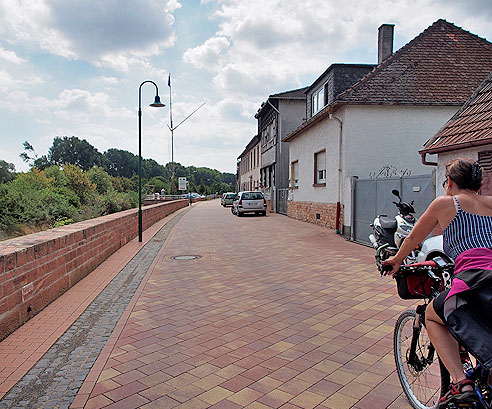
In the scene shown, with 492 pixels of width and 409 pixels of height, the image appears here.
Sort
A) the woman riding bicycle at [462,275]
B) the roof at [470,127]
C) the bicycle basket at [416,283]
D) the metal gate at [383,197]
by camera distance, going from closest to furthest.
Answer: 1. the woman riding bicycle at [462,275]
2. the bicycle basket at [416,283]
3. the roof at [470,127]
4. the metal gate at [383,197]

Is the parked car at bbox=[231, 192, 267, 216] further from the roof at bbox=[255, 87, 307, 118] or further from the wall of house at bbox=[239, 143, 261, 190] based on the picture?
the wall of house at bbox=[239, 143, 261, 190]

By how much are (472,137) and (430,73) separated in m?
8.98

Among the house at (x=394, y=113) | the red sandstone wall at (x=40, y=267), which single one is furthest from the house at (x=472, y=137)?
the red sandstone wall at (x=40, y=267)

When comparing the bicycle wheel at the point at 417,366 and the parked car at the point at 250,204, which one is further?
the parked car at the point at 250,204

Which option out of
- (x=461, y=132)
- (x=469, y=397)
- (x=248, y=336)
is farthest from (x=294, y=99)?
(x=469, y=397)

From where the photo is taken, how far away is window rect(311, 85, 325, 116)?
774 inches

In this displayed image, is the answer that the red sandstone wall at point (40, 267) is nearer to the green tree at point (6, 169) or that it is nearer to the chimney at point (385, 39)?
the chimney at point (385, 39)

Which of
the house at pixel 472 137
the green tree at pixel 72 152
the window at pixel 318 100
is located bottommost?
the house at pixel 472 137

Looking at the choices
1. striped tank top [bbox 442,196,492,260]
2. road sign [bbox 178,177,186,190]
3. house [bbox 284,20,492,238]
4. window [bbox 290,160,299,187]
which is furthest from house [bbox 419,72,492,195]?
road sign [bbox 178,177,186,190]

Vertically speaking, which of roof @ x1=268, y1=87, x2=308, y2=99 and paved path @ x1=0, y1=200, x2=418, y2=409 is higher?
roof @ x1=268, y1=87, x2=308, y2=99

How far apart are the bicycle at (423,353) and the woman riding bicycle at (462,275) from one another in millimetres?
101

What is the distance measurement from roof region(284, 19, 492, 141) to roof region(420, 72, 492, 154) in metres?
5.25

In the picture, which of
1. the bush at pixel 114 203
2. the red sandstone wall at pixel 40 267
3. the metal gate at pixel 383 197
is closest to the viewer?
the red sandstone wall at pixel 40 267

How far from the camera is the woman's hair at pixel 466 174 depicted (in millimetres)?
2326
